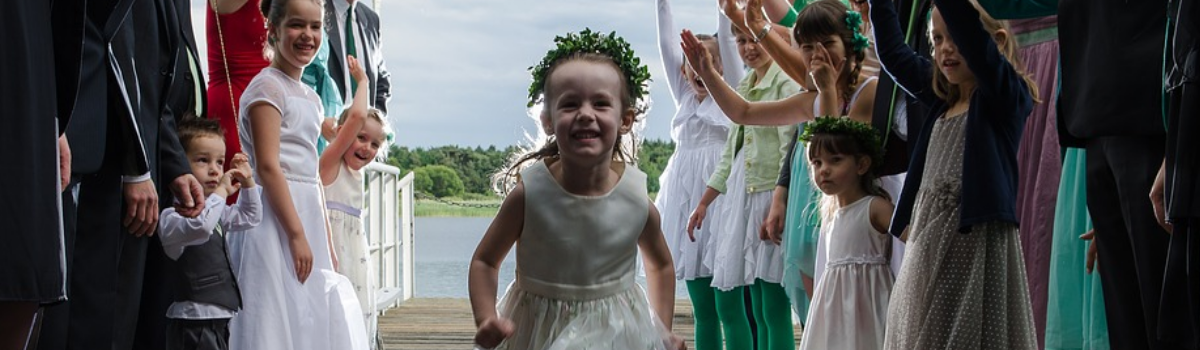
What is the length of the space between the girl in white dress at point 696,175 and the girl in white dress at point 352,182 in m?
0.92

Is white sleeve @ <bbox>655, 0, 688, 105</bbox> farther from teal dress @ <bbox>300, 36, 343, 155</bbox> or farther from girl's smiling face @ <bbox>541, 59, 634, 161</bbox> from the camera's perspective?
girl's smiling face @ <bbox>541, 59, 634, 161</bbox>

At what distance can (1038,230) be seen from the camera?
3168mm

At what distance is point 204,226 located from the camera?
270cm

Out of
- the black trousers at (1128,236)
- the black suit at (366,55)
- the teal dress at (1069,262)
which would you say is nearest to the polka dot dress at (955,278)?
the black trousers at (1128,236)

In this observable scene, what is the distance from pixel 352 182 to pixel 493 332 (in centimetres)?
194

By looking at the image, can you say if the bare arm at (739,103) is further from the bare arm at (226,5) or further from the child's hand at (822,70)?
the bare arm at (226,5)

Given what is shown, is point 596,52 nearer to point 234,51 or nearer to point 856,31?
point 856,31

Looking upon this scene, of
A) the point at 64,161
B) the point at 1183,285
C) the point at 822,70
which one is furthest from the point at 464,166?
the point at 1183,285

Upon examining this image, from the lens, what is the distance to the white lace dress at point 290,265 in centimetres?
307

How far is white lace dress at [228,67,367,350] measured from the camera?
3.07 meters

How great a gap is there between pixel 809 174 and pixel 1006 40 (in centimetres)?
82

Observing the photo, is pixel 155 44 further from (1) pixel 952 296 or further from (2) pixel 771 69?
(2) pixel 771 69

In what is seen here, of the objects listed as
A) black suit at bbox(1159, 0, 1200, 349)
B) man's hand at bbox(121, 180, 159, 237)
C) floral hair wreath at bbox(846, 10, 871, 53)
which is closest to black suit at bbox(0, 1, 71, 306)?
man's hand at bbox(121, 180, 159, 237)

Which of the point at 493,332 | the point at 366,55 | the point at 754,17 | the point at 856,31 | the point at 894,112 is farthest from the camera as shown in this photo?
the point at 366,55
